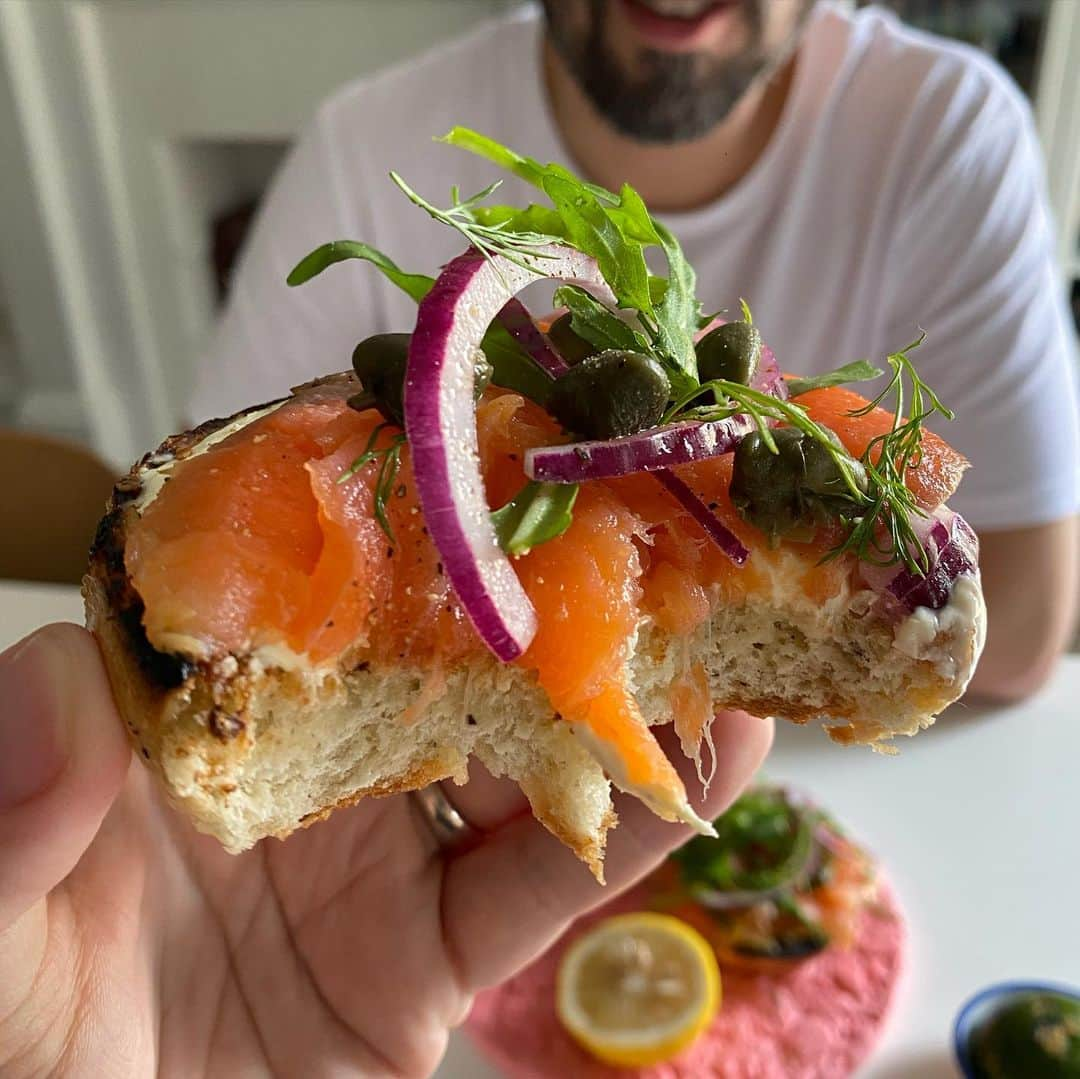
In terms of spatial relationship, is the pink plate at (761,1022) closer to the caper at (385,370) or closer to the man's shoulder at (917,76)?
the caper at (385,370)

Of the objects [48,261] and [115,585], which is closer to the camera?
[115,585]

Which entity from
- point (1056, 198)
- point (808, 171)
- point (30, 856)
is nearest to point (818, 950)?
point (30, 856)

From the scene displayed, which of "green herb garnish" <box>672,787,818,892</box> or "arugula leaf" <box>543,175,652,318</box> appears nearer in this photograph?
"arugula leaf" <box>543,175,652,318</box>

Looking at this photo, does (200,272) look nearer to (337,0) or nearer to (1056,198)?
(337,0)

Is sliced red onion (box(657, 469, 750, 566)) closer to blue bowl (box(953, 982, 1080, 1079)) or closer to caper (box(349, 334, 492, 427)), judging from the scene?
caper (box(349, 334, 492, 427))

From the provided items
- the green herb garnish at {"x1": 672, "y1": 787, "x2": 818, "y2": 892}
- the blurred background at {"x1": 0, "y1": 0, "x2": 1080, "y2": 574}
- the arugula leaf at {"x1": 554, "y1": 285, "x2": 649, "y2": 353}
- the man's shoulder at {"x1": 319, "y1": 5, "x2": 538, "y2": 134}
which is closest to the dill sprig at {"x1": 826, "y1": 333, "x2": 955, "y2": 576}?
the arugula leaf at {"x1": 554, "y1": 285, "x2": 649, "y2": 353}

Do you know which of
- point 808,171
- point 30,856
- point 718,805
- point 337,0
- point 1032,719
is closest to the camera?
point 30,856
